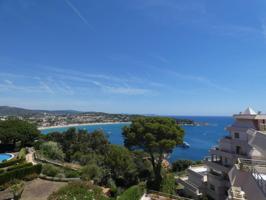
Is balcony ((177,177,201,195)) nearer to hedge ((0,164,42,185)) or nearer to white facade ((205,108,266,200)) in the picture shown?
white facade ((205,108,266,200))

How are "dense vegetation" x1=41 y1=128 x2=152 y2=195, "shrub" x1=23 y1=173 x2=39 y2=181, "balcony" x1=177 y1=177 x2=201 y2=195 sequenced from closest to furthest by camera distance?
"shrub" x1=23 y1=173 x2=39 y2=181, "balcony" x1=177 y1=177 x2=201 y2=195, "dense vegetation" x1=41 y1=128 x2=152 y2=195

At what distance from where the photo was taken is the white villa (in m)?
13.3

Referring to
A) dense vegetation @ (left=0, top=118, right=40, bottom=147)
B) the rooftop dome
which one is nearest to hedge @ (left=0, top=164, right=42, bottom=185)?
dense vegetation @ (left=0, top=118, right=40, bottom=147)

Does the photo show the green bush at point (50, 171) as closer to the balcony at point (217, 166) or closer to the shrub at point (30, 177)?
the shrub at point (30, 177)

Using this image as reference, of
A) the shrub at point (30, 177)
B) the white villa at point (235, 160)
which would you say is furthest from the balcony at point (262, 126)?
the shrub at point (30, 177)

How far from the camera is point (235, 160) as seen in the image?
20.1 m

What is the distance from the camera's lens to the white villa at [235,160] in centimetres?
1327

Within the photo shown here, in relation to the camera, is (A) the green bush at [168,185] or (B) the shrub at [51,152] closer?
(A) the green bush at [168,185]

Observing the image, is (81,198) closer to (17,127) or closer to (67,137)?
(67,137)

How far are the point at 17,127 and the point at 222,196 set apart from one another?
35.1 m

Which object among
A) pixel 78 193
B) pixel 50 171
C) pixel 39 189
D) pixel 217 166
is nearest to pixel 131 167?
pixel 50 171

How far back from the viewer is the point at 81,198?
54.4ft

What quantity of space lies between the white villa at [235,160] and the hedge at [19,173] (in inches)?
599

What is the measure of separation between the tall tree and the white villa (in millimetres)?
3501
